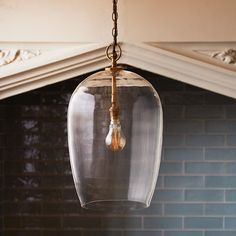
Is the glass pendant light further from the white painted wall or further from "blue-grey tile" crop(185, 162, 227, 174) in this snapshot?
"blue-grey tile" crop(185, 162, 227, 174)

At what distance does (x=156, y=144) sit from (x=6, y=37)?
727 millimetres

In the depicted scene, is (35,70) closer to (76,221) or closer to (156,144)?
(156,144)

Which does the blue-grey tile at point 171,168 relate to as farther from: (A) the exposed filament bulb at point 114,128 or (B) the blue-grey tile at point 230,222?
(A) the exposed filament bulb at point 114,128

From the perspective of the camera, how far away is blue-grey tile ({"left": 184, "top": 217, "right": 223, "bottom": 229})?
7.61 ft

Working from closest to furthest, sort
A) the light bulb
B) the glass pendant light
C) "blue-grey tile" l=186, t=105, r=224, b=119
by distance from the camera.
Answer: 1. the light bulb
2. the glass pendant light
3. "blue-grey tile" l=186, t=105, r=224, b=119

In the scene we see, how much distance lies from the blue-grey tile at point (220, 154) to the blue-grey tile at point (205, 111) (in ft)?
0.51

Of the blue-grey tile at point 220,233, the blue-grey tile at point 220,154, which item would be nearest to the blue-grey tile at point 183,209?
the blue-grey tile at point 220,233

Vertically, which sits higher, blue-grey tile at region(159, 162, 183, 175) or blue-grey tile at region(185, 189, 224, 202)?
blue-grey tile at region(159, 162, 183, 175)

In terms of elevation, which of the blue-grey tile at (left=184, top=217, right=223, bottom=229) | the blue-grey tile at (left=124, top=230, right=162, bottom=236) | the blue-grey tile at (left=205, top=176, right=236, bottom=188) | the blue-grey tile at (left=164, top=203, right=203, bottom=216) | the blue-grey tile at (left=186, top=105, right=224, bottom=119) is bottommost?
the blue-grey tile at (left=124, top=230, right=162, bottom=236)

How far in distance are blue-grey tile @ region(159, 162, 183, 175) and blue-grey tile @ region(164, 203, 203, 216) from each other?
0.50 ft

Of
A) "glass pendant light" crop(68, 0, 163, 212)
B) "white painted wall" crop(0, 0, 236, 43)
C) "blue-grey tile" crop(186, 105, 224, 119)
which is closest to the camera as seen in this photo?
"glass pendant light" crop(68, 0, 163, 212)

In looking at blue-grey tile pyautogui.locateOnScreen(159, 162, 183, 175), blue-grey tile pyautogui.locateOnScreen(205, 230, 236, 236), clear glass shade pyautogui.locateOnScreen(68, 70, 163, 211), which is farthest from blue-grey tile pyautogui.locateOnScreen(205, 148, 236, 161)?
clear glass shade pyautogui.locateOnScreen(68, 70, 163, 211)

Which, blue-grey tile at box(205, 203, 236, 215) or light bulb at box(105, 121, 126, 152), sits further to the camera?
blue-grey tile at box(205, 203, 236, 215)

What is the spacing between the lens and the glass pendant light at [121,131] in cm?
140
